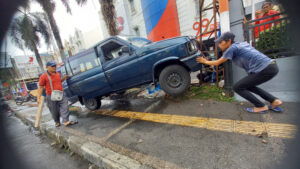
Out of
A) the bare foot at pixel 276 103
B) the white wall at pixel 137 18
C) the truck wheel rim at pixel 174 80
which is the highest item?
the white wall at pixel 137 18

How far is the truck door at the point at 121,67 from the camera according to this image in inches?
139

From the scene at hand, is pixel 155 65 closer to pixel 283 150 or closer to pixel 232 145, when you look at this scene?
pixel 232 145

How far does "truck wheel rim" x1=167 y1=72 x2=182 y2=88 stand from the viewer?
334 centimetres

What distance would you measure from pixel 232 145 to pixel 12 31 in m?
2.68

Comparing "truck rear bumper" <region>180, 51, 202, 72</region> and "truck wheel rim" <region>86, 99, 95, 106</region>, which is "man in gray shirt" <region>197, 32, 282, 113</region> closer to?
"truck rear bumper" <region>180, 51, 202, 72</region>

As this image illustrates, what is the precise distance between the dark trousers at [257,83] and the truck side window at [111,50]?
10.8 feet


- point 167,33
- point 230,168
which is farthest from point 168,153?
point 167,33

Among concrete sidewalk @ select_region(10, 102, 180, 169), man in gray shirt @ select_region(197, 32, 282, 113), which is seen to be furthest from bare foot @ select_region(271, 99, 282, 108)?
concrete sidewalk @ select_region(10, 102, 180, 169)

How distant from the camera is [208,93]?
3.49 m

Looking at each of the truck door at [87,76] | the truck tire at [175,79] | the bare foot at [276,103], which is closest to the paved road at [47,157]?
the truck door at [87,76]

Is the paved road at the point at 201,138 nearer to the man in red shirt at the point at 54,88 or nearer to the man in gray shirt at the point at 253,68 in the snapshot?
the man in gray shirt at the point at 253,68

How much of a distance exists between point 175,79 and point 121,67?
5.10 ft

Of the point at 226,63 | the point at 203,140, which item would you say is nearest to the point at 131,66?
the point at 226,63

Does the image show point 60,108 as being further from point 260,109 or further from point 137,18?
point 137,18
